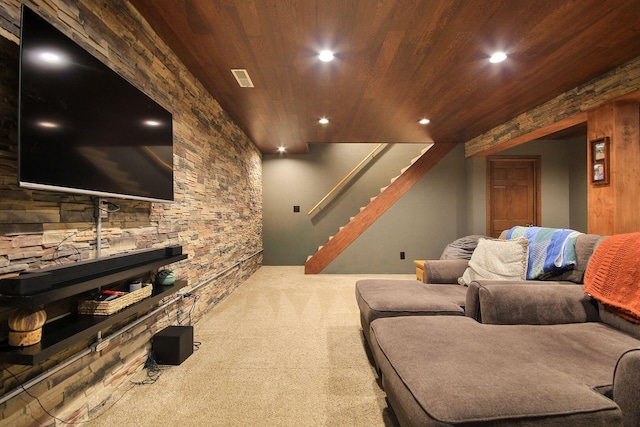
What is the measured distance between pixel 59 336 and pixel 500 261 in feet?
9.04

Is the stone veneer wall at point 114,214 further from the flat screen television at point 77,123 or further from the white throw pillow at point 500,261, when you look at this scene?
the white throw pillow at point 500,261

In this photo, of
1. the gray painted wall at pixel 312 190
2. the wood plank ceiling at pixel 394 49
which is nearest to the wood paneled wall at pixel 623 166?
the wood plank ceiling at pixel 394 49

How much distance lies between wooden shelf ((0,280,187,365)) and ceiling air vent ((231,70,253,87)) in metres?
2.12

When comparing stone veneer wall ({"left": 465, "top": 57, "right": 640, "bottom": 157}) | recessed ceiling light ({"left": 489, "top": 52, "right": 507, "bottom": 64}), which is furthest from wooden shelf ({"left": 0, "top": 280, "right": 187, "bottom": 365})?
stone veneer wall ({"left": 465, "top": 57, "right": 640, "bottom": 157})

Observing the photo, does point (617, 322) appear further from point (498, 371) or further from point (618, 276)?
point (498, 371)

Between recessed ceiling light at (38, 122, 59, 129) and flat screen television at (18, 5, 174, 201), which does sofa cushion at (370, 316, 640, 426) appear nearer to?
flat screen television at (18, 5, 174, 201)

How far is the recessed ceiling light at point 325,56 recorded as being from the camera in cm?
230

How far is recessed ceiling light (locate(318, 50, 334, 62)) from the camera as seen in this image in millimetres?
2301

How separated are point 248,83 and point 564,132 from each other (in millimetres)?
5326

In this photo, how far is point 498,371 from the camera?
1.03 metres

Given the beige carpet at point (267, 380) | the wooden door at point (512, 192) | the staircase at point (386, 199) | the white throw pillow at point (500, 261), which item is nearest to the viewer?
the beige carpet at point (267, 380)

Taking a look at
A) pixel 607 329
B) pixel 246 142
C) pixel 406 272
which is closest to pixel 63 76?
pixel 607 329

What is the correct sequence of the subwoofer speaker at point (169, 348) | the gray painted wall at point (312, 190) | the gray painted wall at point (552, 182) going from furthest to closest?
the gray painted wall at point (312, 190), the gray painted wall at point (552, 182), the subwoofer speaker at point (169, 348)

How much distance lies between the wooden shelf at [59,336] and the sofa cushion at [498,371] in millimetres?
1351
